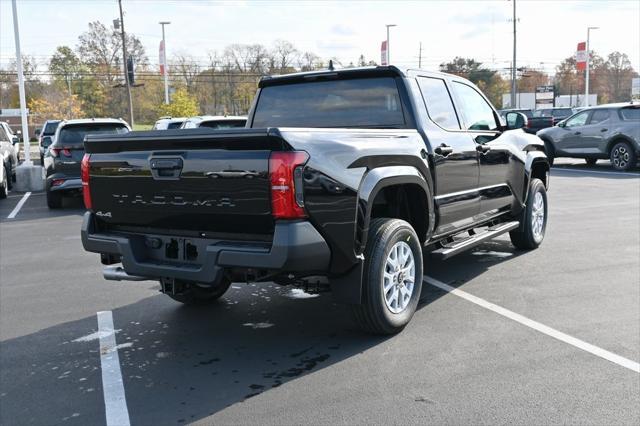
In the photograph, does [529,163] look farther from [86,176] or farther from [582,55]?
[582,55]

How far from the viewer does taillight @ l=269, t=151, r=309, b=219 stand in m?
3.75

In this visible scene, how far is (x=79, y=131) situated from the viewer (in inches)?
487

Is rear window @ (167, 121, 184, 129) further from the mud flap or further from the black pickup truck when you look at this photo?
the mud flap

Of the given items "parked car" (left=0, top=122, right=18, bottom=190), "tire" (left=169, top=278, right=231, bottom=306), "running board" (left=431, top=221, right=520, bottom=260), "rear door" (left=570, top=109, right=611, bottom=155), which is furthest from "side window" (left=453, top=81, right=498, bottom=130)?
"rear door" (left=570, top=109, right=611, bottom=155)

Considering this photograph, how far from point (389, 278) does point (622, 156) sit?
15613mm

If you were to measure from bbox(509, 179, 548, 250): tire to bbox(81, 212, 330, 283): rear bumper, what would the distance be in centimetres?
401

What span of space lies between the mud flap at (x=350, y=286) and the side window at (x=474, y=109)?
2.52 metres

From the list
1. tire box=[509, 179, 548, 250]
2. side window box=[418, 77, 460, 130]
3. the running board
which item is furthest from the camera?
tire box=[509, 179, 548, 250]

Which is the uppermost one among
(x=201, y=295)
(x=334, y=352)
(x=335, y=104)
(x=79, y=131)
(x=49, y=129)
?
(x=49, y=129)

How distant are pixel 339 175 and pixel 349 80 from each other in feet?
5.82

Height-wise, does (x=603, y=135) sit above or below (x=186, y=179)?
below

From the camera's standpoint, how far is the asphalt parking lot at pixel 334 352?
351 cm

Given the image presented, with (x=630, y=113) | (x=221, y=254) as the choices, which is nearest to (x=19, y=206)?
(x=221, y=254)

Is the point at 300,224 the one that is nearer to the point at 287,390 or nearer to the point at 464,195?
the point at 287,390
